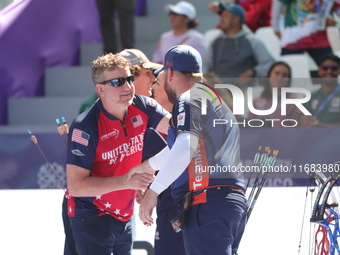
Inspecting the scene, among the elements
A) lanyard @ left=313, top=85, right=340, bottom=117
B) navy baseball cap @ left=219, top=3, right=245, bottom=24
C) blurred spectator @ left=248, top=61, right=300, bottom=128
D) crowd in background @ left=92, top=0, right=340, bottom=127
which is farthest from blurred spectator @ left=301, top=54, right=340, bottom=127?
navy baseball cap @ left=219, top=3, right=245, bottom=24

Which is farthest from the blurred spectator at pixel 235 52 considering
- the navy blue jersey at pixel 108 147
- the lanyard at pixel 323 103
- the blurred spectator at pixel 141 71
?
the navy blue jersey at pixel 108 147

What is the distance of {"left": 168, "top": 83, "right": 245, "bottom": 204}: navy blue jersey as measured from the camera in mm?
3188

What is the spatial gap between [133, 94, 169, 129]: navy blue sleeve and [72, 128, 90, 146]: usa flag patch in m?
0.48

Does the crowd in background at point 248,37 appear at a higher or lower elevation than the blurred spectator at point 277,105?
higher

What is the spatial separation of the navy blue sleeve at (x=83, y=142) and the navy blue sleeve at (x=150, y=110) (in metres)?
0.43

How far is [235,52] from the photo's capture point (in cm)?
661

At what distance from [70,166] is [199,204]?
83cm

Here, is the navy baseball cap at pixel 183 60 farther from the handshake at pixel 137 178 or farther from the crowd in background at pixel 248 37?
the crowd in background at pixel 248 37

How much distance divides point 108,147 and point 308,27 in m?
3.59

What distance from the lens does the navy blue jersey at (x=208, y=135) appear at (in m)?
3.19

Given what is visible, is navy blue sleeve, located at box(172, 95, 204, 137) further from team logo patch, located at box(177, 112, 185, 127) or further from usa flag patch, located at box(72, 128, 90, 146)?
usa flag patch, located at box(72, 128, 90, 146)

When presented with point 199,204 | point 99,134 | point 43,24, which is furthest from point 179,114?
point 43,24

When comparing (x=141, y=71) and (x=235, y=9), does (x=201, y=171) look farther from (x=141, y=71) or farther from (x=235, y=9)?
(x=235, y=9)

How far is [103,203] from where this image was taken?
12.7 ft
